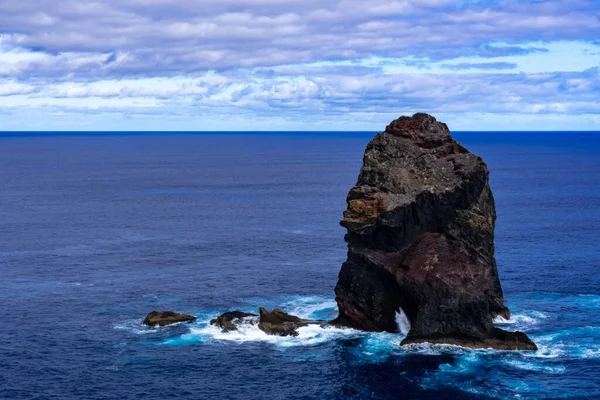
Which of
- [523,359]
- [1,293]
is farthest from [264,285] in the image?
[523,359]

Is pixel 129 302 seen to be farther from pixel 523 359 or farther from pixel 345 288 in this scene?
pixel 523 359

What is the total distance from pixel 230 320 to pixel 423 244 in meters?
25.2

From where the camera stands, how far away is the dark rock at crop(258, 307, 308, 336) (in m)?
99.6

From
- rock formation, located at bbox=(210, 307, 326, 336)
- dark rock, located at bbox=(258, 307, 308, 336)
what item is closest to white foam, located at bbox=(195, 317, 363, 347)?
rock formation, located at bbox=(210, 307, 326, 336)

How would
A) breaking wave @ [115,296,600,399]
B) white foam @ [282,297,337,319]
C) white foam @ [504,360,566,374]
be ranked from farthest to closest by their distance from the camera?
white foam @ [282,297,337,319] → white foam @ [504,360,566,374] → breaking wave @ [115,296,600,399]

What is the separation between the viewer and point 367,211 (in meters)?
101

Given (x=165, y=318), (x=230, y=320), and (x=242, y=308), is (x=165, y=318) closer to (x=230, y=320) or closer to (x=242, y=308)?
(x=230, y=320)

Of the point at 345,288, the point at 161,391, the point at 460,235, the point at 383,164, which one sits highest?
the point at 383,164

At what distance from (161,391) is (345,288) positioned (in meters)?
28.3

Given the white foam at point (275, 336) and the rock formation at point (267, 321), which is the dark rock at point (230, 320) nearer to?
the rock formation at point (267, 321)

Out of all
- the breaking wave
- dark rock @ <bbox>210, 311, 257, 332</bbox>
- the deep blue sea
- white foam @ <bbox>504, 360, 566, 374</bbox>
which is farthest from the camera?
dark rock @ <bbox>210, 311, 257, 332</bbox>

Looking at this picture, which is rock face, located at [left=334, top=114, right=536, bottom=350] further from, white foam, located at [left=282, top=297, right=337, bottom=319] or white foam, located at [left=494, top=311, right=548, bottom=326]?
white foam, located at [left=282, top=297, right=337, bottom=319]

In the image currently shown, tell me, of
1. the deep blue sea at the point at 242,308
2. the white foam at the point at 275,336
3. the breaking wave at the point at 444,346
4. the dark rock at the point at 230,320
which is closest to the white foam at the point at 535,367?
the breaking wave at the point at 444,346

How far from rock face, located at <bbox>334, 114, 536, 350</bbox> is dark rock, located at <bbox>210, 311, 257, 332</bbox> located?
11.9 metres
